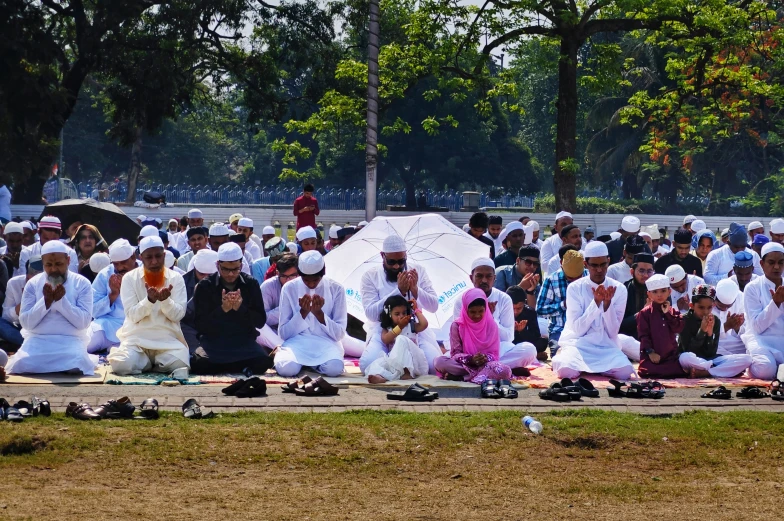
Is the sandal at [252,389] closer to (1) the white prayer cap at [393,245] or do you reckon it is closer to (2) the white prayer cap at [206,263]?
(2) the white prayer cap at [206,263]

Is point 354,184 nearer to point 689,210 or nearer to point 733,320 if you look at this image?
point 689,210

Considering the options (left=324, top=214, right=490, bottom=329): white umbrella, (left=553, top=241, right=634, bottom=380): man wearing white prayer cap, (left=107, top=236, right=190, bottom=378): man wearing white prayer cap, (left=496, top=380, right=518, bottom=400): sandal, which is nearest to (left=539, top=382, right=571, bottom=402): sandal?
(left=496, top=380, right=518, bottom=400): sandal

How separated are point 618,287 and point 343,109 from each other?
480 inches

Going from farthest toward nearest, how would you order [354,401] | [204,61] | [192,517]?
[204,61] → [354,401] → [192,517]

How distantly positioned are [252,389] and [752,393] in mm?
4171

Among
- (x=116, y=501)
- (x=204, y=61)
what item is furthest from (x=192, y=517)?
(x=204, y=61)

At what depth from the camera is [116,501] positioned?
19.9 ft

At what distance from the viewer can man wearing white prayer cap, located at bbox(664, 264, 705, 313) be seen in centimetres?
1163

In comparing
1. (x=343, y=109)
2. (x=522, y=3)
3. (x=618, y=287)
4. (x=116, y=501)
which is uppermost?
(x=522, y=3)

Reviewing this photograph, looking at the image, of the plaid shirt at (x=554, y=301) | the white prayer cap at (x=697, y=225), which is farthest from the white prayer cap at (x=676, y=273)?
the white prayer cap at (x=697, y=225)

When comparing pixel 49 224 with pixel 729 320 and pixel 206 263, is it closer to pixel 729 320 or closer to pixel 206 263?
pixel 206 263

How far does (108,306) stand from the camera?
37.6 feet

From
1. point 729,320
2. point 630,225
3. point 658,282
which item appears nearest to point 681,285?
point 729,320

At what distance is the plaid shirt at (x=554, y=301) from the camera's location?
1160cm
